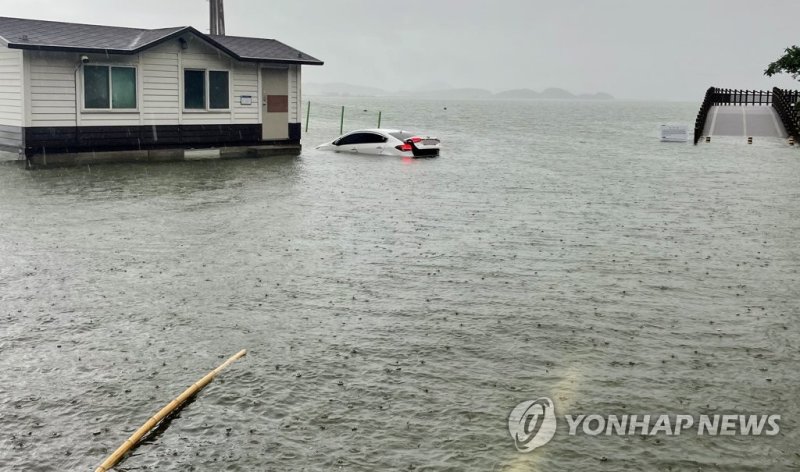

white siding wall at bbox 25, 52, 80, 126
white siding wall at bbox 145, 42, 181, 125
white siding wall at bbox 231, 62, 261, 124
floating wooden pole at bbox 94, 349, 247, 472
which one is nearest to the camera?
floating wooden pole at bbox 94, 349, 247, 472

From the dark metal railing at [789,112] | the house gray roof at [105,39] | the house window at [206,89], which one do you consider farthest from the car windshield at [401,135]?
the dark metal railing at [789,112]

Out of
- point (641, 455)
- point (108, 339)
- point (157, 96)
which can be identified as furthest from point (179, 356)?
point (157, 96)

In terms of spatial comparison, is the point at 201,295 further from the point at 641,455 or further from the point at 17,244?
the point at 641,455

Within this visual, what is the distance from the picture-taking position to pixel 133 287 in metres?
12.0

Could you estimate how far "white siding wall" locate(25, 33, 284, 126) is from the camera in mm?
27250

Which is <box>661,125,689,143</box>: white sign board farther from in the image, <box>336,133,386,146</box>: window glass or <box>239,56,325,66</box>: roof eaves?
<box>239,56,325,66</box>: roof eaves

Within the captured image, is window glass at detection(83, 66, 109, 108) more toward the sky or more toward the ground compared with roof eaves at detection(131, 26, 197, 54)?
more toward the ground

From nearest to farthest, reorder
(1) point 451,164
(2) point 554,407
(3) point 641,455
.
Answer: (3) point 641,455, (2) point 554,407, (1) point 451,164

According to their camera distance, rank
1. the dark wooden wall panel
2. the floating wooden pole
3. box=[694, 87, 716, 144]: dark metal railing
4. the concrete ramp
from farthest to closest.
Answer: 1. the concrete ramp
2. box=[694, 87, 716, 144]: dark metal railing
3. the dark wooden wall panel
4. the floating wooden pole

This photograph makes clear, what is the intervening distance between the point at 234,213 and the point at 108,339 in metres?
9.34

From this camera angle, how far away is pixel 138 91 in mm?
29562

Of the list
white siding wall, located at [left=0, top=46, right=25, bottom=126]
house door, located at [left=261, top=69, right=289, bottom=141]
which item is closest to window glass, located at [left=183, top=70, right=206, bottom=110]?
house door, located at [left=261, top=69, right=289, bottom=141]

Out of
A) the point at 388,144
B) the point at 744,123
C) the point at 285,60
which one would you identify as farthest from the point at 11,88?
the point at 744,123

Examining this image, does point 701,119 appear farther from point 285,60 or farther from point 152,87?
point 152,87
